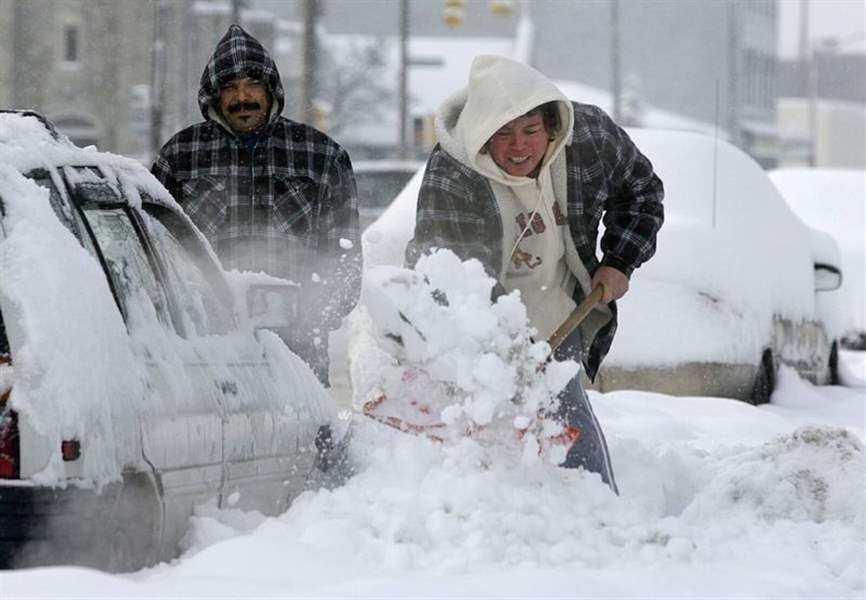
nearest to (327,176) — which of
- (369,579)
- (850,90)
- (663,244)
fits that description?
(369,579)

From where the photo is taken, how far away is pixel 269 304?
5.21 metres

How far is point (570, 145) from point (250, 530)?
211cm

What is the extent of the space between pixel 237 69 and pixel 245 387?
5.34ft

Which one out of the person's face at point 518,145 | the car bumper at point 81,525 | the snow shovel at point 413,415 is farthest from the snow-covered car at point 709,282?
the car bumper at point 81,525

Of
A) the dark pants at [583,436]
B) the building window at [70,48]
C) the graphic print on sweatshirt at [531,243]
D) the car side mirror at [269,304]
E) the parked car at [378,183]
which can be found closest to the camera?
the car side mirror at [269,304]

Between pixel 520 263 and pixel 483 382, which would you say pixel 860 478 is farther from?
pixel 483 382

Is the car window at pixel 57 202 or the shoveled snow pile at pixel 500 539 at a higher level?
the car window at pixel 57 202

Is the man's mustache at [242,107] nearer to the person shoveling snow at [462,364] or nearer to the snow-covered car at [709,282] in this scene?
the person shoveling snow at [462,364]

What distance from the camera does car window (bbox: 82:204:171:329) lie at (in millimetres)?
4637

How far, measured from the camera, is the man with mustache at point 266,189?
21.2 feet

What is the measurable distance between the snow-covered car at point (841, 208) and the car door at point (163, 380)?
54.0 feet

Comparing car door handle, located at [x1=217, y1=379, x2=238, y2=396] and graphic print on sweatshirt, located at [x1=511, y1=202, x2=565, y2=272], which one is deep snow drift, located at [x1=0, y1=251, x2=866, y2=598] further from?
graphic print on sweatshirt, located at [x1=511, y1=202, x2=565, y2=272]

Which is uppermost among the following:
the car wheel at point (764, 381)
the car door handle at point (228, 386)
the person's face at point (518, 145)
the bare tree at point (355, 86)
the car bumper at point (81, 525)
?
the person's face at point (518, 145)

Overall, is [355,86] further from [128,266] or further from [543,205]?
[128,266]
